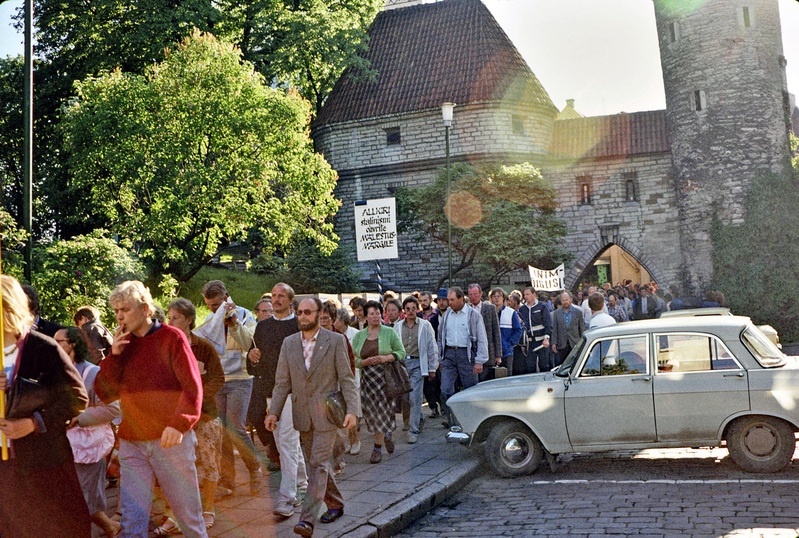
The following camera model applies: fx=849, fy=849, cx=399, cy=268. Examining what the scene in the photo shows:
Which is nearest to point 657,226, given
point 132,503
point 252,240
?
point 252,240

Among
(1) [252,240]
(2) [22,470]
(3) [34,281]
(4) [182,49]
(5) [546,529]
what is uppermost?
(4) [182,49]

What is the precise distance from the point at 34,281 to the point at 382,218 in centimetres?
632

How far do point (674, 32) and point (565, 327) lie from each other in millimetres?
26005

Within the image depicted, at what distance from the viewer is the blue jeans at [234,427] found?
8.12 metres

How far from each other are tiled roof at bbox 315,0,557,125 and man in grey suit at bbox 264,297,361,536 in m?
33.9

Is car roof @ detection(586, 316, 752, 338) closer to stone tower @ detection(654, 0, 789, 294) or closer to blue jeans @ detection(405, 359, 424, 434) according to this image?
blue jeans @ detection(405, 359, 424, 434)

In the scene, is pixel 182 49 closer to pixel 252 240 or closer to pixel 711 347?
pixel 252 240

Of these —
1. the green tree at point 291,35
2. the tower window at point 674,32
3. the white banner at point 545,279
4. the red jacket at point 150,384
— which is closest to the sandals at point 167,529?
the red jacket at point 150,384

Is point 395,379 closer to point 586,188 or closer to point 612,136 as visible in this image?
point 586,188

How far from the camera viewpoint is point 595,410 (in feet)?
28.0

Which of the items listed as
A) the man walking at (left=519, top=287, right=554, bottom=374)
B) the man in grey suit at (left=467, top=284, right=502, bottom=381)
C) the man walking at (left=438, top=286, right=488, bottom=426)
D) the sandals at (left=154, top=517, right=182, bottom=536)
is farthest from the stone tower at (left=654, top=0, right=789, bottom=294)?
the sandals at (left=154, top=517, right=182, bottom=536)

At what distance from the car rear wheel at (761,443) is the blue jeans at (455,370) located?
3.97m

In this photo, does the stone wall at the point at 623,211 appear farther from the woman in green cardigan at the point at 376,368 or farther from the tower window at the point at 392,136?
the woman in green cardigan at the point at 376,368

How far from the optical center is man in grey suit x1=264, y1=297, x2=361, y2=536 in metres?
6.56
